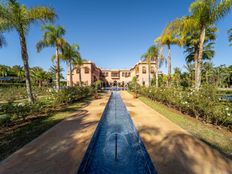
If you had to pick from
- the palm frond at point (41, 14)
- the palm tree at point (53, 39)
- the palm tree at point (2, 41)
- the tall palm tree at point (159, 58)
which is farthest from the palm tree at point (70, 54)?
the tall palm tree at point (159, 58)

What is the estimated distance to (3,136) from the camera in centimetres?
586

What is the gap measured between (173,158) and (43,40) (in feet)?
52.3

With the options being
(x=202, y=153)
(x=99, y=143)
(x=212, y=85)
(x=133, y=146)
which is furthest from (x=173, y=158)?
(x=212, y=85)

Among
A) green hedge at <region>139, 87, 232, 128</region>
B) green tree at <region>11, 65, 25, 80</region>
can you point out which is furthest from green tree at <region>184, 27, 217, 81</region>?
green tree at <region>11, 65, 25, 80</region>

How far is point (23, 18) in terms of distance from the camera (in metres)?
9.52

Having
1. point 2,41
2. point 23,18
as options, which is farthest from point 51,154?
point 23,18

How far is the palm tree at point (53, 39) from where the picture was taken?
15032 millimetres

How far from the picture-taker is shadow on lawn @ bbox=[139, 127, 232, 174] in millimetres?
3500

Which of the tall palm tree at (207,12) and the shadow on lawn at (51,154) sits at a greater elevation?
the tall palm tree at (207,12)

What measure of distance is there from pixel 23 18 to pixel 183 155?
11763mm

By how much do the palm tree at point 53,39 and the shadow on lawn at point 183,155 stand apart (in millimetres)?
12528

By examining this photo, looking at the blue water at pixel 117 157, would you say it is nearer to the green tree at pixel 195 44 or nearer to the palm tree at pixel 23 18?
the palm tree at pixel 23 18

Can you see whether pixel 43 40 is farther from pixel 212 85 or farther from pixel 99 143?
pixel 212 85

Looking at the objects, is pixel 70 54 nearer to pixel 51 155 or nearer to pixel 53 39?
pixel 53 39
